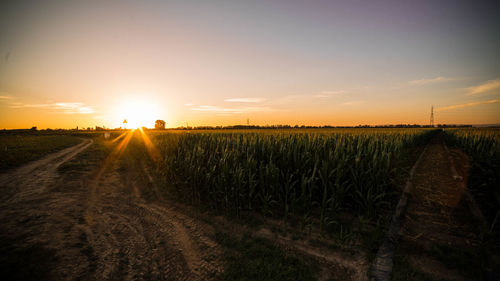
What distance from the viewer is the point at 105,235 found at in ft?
14.4

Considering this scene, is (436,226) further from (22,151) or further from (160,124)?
(160,124)

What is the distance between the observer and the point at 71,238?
13.7ft

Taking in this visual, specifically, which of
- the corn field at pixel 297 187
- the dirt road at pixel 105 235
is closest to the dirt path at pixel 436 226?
the corn field at pixel 297 187

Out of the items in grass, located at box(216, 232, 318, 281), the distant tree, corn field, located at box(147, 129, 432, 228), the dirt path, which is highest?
the distant tree

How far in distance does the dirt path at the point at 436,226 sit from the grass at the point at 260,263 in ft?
6.02

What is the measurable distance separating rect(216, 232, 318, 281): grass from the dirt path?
1834mm

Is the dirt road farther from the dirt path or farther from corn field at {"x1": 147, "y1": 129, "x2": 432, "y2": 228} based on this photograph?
the dirt path

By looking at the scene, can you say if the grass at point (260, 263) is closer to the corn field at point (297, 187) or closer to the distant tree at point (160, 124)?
the corn field at point (297, 187)

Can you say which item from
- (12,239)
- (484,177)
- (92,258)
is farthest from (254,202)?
(484,177)

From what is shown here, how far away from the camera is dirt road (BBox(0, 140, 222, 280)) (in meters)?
3.36

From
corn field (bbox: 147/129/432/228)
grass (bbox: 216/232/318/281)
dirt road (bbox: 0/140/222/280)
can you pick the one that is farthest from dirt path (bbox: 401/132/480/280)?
dirt road (bbox: 0/140/222/280)

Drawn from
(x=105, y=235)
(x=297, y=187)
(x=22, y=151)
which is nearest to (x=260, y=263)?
(x=297, y=187)

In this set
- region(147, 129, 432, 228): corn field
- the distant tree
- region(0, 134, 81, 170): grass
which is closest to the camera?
region(147, 129, 432, 228): corn field

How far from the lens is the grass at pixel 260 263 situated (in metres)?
3.19
